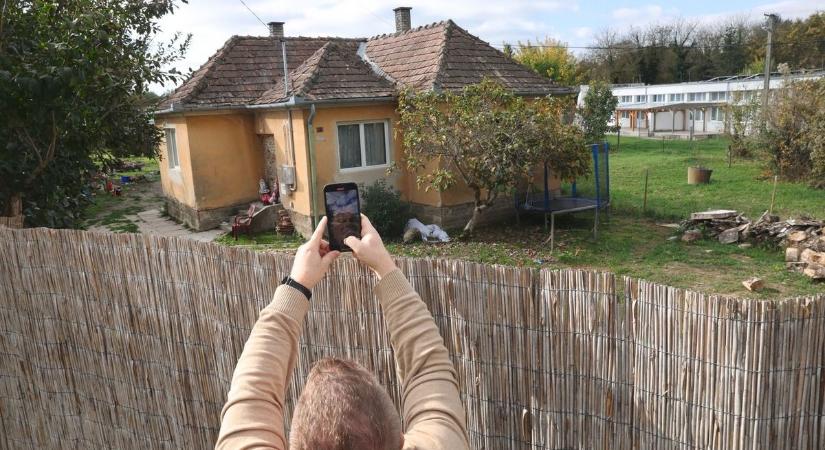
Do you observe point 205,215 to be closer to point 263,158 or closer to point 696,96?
point 263,158

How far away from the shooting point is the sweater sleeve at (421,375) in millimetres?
1751

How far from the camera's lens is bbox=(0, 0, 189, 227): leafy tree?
17.1 feet

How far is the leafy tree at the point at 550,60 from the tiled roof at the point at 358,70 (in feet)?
64.9

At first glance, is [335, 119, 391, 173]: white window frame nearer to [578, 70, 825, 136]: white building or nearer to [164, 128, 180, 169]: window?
[164, 128, 180, 169]: window

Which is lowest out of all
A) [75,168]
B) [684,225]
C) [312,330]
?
[684,225]

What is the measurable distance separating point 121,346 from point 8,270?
116 centimetres

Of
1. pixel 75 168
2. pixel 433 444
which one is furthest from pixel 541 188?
pixel 433 444

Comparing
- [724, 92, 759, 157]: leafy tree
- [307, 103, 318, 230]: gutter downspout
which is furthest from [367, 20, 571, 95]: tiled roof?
[724, 92, 759, 157]: leafy tree

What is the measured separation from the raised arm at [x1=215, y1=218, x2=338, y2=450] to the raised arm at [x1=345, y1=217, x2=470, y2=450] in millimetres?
255

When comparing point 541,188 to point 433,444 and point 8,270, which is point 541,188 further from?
point 433,444

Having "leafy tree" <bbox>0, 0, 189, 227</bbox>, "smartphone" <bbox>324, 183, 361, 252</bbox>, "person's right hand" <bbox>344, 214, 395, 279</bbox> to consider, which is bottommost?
"person's right hand" <bbox>344, 214, 395, 279</bbox>

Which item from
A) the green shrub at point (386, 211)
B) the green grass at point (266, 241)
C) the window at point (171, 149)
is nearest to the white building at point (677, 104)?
the green shrub at point (386, 211)

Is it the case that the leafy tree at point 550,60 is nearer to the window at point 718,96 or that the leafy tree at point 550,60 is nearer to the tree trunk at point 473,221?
the window at point 718,96

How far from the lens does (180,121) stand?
15398 millimetres
